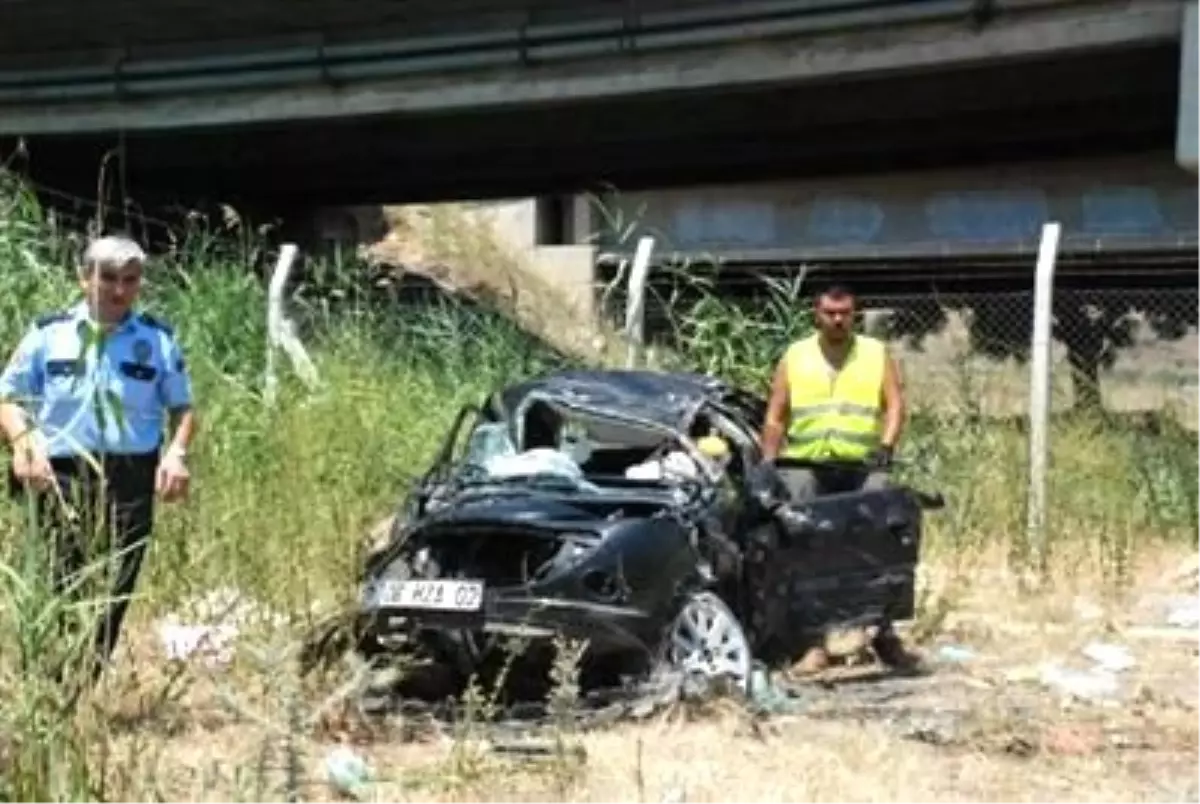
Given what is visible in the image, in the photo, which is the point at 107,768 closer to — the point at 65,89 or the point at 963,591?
the point at 963,591

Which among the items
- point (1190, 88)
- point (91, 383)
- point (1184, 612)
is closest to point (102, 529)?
point (91, 383)

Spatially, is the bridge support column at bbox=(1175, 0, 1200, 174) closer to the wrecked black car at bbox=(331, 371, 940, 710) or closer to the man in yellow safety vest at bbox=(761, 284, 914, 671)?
the man in yellow safety vest at bbox=(761, 284, 914, 671)

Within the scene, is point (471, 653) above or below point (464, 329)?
below

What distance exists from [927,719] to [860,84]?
14.8m

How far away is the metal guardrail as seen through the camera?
19156 millimetres

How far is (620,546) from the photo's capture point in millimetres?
6977

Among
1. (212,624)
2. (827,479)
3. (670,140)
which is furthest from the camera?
(670,140)

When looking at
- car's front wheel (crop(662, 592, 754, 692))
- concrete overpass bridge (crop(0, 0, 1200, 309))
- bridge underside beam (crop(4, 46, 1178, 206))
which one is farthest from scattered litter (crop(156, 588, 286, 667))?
bridge underside beam (crop(4, 46, 1178, 206))

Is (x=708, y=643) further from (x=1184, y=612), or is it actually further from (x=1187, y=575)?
(x=1187, y=575)

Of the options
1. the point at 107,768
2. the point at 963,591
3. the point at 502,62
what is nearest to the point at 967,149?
the point at 502,62

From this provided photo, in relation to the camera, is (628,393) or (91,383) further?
(628,393)

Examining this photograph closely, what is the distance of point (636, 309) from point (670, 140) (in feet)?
39.1

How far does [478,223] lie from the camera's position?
33.2m

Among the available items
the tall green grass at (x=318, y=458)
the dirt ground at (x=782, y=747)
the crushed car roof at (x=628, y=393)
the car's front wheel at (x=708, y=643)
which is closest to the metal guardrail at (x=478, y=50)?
the tall green grass at (x=318, y=458)
